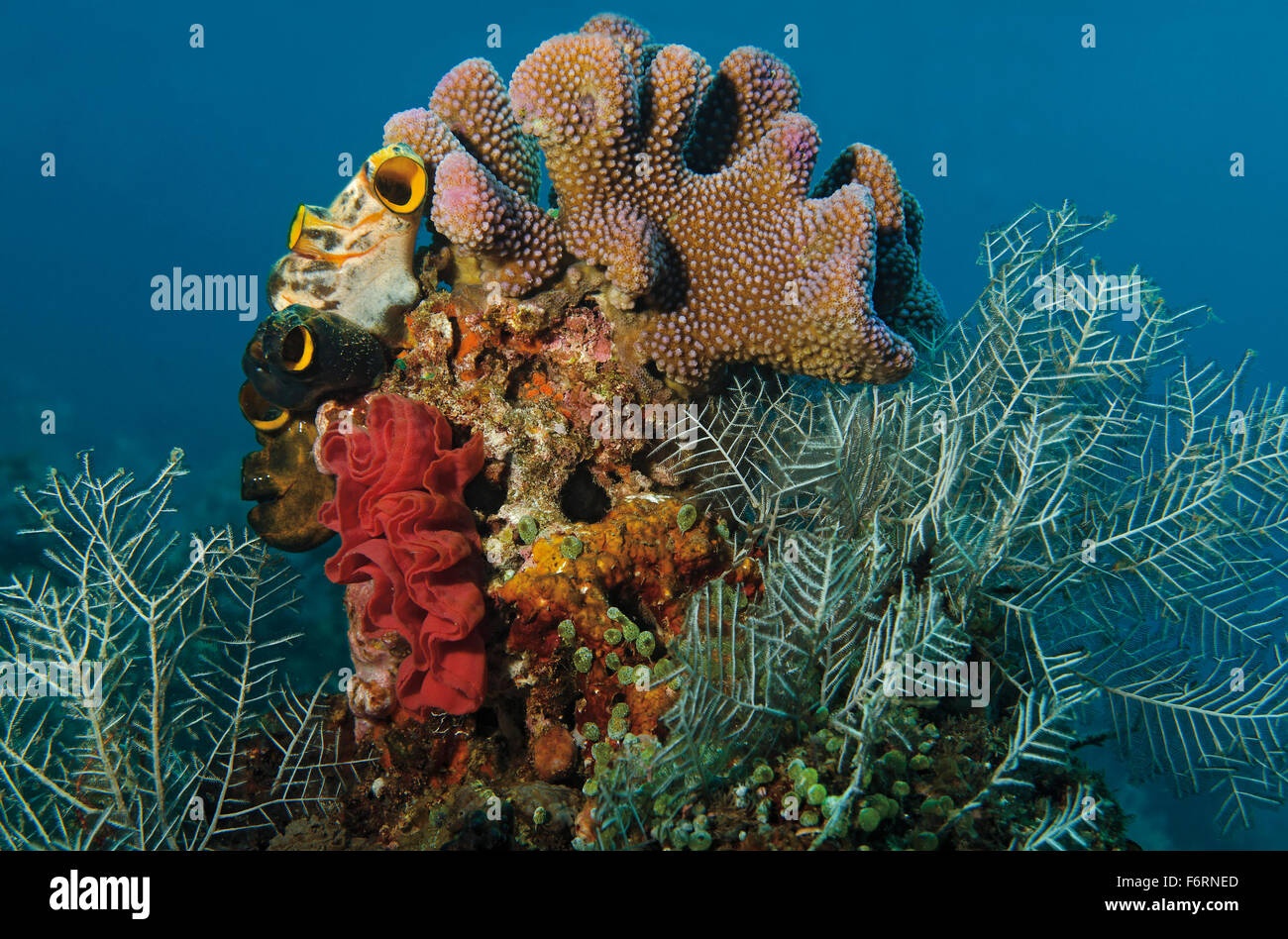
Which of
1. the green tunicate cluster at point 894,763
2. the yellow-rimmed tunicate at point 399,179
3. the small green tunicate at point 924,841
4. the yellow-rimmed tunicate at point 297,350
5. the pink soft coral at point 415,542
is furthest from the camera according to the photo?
the yellow-rimmed tunicate at point 399,179

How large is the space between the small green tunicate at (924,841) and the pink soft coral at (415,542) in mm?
2012

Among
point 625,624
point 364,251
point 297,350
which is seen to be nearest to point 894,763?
point 625,624

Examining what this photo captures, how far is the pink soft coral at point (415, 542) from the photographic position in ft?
10.2

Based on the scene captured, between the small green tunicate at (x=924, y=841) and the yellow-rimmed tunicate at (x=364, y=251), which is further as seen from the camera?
the yellow-rimmed tunicate at (x=364, y=251)

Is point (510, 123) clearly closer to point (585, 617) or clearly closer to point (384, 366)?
point (384, 366)

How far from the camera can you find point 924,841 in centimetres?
223

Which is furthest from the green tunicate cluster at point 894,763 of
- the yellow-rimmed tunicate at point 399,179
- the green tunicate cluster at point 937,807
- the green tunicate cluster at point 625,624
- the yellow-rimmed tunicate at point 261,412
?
the yellow-rimmed tunicate at point 261,412

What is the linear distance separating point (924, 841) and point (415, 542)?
2.53 meters

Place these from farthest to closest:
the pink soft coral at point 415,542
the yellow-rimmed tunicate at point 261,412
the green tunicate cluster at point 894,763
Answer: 1. the yellow-rimmed tunicate at point 261,412
2. the pink soft coral at point 415,542
3. the green tunicate cluster at point 894,763

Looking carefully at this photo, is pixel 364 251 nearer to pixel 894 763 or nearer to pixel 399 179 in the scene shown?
pixel 399 179

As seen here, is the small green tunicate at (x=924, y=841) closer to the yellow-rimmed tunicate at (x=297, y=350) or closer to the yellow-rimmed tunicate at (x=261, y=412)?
the yellow-rimmed tunicate at (x=297, y=350)

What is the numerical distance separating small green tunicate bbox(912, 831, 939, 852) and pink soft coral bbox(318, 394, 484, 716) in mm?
2012

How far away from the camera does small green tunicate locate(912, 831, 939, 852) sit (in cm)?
222
